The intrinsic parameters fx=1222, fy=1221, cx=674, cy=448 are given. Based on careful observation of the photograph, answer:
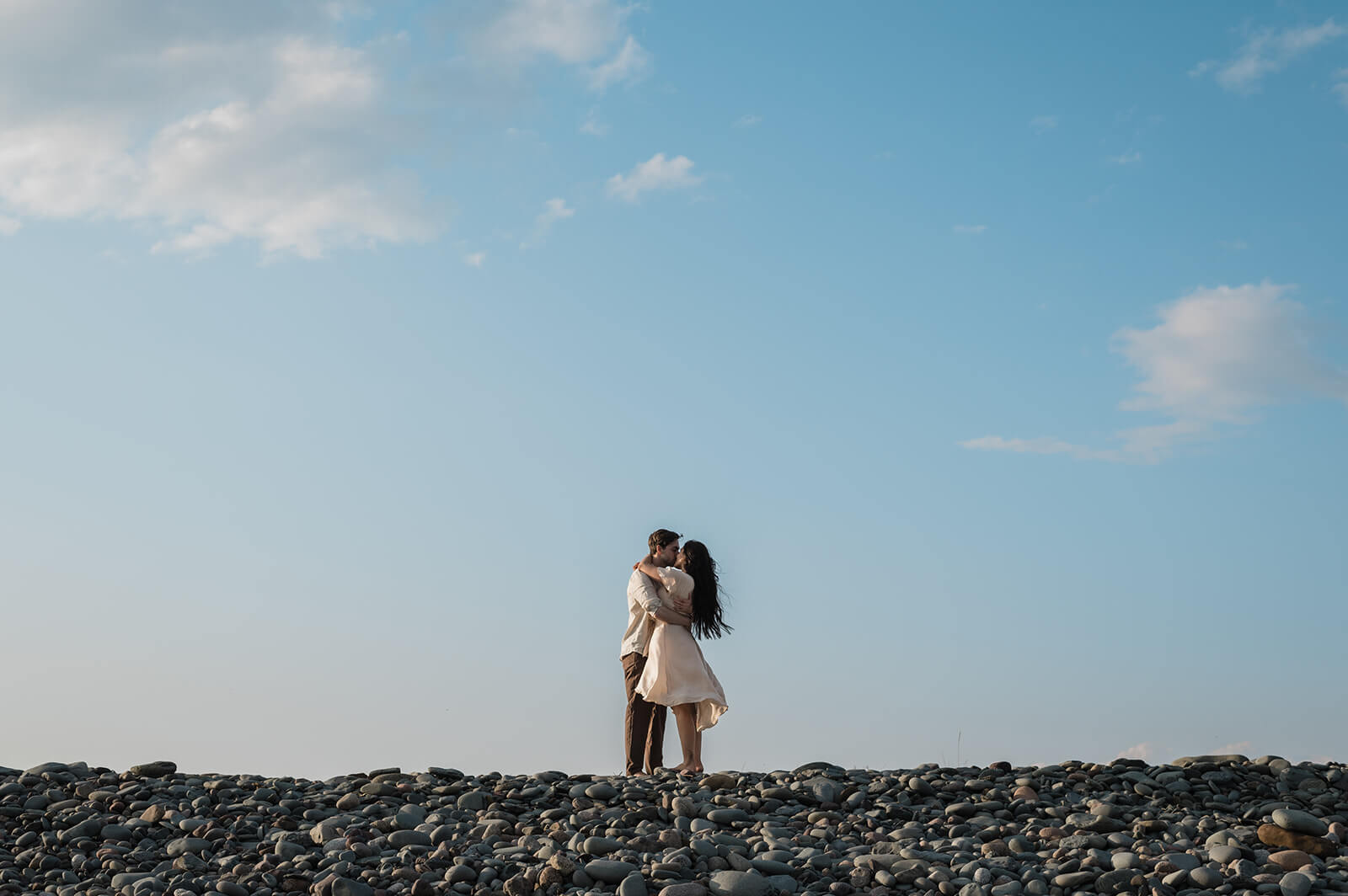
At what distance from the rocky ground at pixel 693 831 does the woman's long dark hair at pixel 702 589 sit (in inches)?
73.2

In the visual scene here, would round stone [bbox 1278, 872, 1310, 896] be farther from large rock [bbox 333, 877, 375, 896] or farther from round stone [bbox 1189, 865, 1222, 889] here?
large rock [bbox 333, 877, 375, 896]

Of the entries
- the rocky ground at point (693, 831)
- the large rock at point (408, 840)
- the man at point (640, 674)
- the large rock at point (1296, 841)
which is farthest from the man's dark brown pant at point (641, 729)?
the large rock at point (1296, 841)

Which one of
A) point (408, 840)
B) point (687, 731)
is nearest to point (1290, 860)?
point (687, 731)

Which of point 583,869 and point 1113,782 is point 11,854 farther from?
point 1113,782

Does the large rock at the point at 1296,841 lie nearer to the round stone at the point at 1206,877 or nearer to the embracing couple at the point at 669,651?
the round stone at the point at 1206,877

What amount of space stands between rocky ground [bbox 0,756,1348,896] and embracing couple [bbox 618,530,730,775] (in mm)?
1408

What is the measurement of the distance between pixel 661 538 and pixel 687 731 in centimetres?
175

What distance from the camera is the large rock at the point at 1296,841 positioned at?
7.98 m

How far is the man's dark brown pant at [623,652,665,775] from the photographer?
11.1 metres

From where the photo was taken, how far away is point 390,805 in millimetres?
9039

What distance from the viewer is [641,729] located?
11.1m

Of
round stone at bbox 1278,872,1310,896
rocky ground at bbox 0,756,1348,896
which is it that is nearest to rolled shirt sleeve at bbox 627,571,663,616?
rocky ground at bbox 0,756,1348,896

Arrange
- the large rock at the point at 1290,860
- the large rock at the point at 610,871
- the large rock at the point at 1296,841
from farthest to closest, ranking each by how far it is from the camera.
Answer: the large rock at the point at 1296,841 < the large rock at the point at 1290,860 < the large rock at the point at 610,871

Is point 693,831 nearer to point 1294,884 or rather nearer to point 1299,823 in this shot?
point 1294,884
